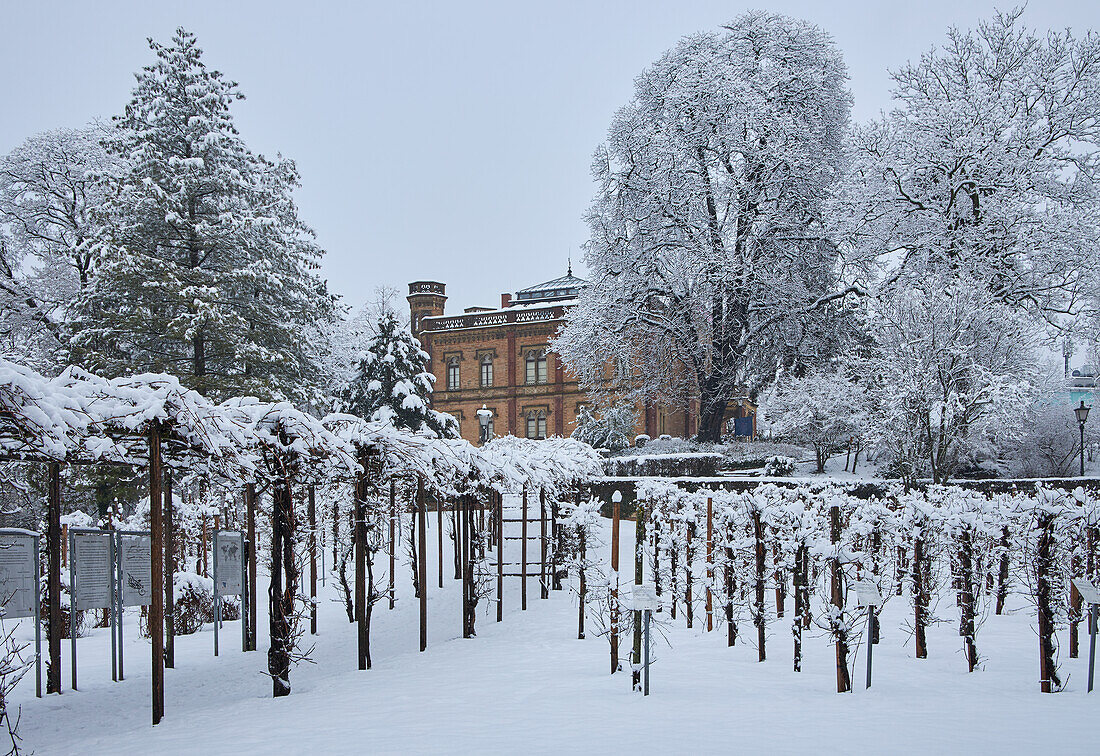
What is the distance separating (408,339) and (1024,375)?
65.9 feet

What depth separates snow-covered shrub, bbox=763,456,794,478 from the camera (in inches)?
1132

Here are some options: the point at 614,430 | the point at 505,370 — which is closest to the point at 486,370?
the point at 505,370

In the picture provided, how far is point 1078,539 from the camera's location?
30.1 feet

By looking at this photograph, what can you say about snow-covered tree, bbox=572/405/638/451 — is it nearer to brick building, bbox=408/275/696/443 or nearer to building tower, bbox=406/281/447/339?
brick building, bbox=408/275/696/443

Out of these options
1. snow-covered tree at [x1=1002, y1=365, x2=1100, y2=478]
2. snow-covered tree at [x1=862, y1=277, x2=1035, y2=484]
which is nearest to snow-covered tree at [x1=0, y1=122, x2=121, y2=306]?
snow-covered tree at [x1=862, y1=277, x2=1035, y2=484]

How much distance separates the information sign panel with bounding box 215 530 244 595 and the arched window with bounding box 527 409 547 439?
40.5 metres

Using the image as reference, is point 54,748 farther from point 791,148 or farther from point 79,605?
point 791,148

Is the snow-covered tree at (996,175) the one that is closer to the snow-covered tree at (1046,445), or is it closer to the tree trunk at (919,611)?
the snow-covered tree at (1046,445)

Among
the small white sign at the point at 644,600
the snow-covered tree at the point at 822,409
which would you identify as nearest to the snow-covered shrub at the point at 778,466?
the snow-covered tree at the point at 822,409

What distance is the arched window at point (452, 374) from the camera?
5528cm

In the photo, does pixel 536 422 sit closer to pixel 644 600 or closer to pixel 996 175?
pixel 996 175

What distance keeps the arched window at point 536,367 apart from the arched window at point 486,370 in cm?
225

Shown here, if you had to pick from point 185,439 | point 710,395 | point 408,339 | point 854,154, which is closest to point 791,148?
point 854,154

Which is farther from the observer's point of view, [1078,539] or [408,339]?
[408,339]
